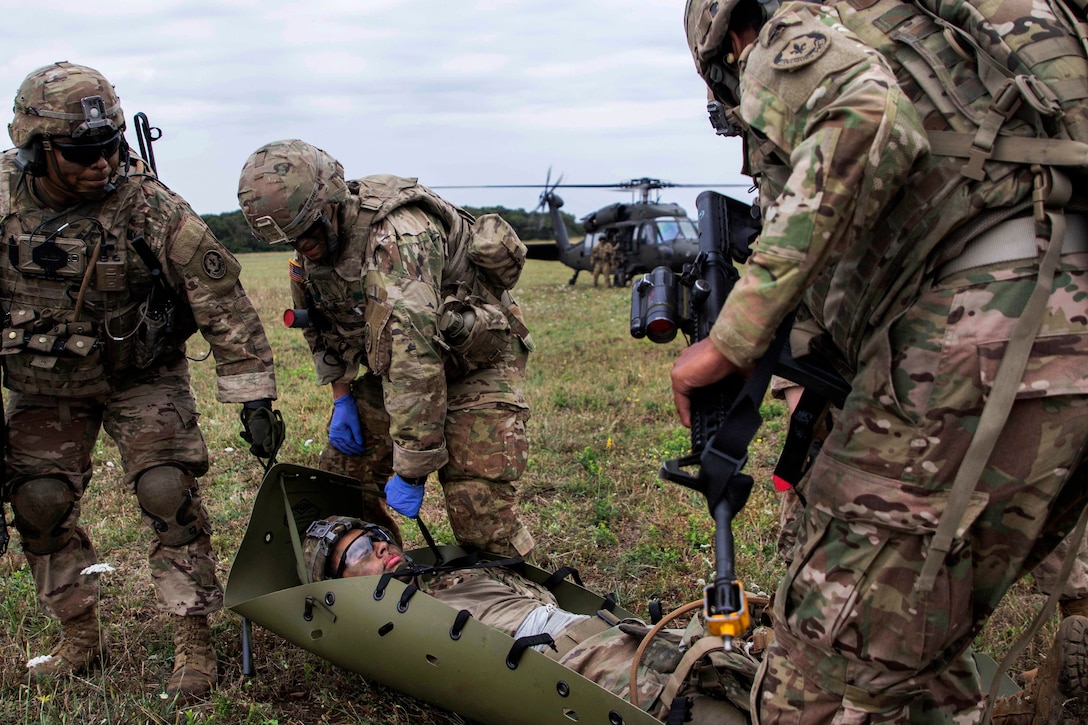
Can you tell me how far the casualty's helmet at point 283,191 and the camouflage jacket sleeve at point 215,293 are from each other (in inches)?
9.0

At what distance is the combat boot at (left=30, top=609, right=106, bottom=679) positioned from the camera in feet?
11.9

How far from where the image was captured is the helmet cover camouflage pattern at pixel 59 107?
3369 millimetres

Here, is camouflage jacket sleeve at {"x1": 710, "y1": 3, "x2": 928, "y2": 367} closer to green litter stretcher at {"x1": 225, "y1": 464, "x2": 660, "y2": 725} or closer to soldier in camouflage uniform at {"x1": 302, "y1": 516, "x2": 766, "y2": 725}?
soldier in camouflage uniform at {"x1": 302, "y1": 516, "x2": 766, "y2": 725}

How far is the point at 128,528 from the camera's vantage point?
16.0 ft

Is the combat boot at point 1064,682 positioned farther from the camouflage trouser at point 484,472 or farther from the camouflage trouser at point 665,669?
the camouflage trouser at point 484,472

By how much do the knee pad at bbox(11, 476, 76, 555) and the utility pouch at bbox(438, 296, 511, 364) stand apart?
1.68m

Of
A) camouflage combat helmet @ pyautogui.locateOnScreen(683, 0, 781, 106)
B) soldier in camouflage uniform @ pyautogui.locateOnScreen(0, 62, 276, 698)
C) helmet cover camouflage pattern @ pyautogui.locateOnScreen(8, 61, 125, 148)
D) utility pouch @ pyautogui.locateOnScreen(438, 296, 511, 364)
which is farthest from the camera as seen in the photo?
utility pouch @ pyautogui.locateOnScreen(438, 296, 511, 364)

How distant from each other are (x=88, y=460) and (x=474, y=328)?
1745 millimetres

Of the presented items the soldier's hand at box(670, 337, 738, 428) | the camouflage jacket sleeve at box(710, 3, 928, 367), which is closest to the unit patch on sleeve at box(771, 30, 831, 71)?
the camouflage jacket sleeve at box(710, 3, 928, 367)

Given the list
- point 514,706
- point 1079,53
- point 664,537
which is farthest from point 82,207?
point 1079,53

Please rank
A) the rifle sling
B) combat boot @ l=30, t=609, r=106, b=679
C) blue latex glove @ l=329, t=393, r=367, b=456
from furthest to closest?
1. blue latex glove @ l=329, t=393, r=367, b=456
2. combat boot @ l=30, t=609, r=106, b=679
3. the rifle sling

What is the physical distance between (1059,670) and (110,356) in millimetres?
3548

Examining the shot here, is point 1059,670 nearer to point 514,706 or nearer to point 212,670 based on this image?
point 514,706

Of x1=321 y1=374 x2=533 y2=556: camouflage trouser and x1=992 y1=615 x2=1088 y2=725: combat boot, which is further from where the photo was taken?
x1=321 y1=374 x2=533 y2=556: camouflage trouser
